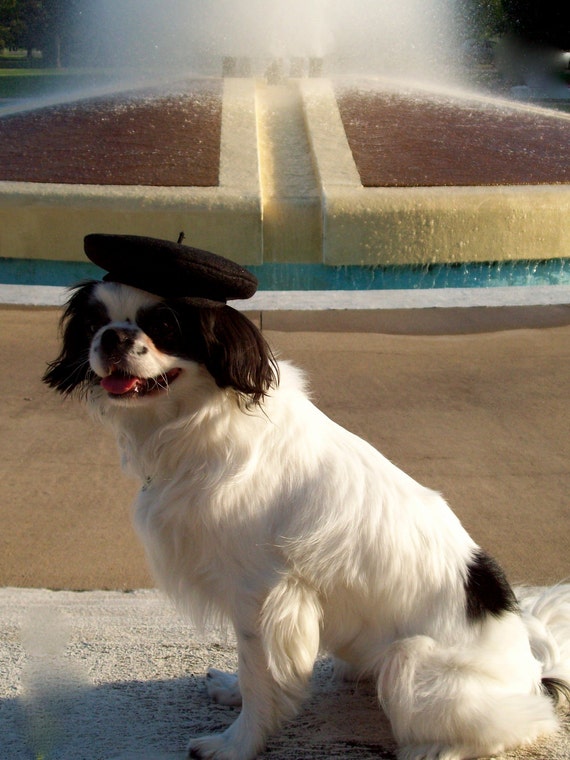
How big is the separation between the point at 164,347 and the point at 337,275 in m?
6.20

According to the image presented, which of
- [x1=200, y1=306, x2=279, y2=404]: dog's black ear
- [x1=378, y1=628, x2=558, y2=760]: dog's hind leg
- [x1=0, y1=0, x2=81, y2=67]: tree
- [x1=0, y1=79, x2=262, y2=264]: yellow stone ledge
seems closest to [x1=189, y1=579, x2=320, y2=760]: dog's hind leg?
[x1=378, y1=628, x2=558, y2=760]: dog's hind leg

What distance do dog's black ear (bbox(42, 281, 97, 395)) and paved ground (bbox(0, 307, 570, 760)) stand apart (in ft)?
3.48

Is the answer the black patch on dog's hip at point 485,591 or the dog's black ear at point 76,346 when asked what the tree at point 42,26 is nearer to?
the dog's black ear at point 76,346

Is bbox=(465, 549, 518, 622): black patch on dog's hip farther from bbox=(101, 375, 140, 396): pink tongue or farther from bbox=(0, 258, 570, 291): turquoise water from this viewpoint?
bbox=(0, 258, 570, 291): turquoise water

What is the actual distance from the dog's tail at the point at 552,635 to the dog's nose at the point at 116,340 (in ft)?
5.17

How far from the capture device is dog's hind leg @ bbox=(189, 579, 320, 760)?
2.84 metres

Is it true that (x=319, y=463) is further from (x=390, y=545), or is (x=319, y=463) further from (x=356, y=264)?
(x=356, y=264)

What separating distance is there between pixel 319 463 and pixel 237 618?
517 millimetres

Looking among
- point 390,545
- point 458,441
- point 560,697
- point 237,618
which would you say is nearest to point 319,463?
point 390,545

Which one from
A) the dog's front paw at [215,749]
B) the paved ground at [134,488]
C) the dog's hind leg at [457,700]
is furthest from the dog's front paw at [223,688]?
the dog's hind leg at [457,700]

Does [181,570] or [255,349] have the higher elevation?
[255,349]

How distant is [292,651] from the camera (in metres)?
2.86

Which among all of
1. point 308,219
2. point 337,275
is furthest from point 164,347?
point 337,275

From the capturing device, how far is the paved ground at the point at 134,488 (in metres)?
3.12
